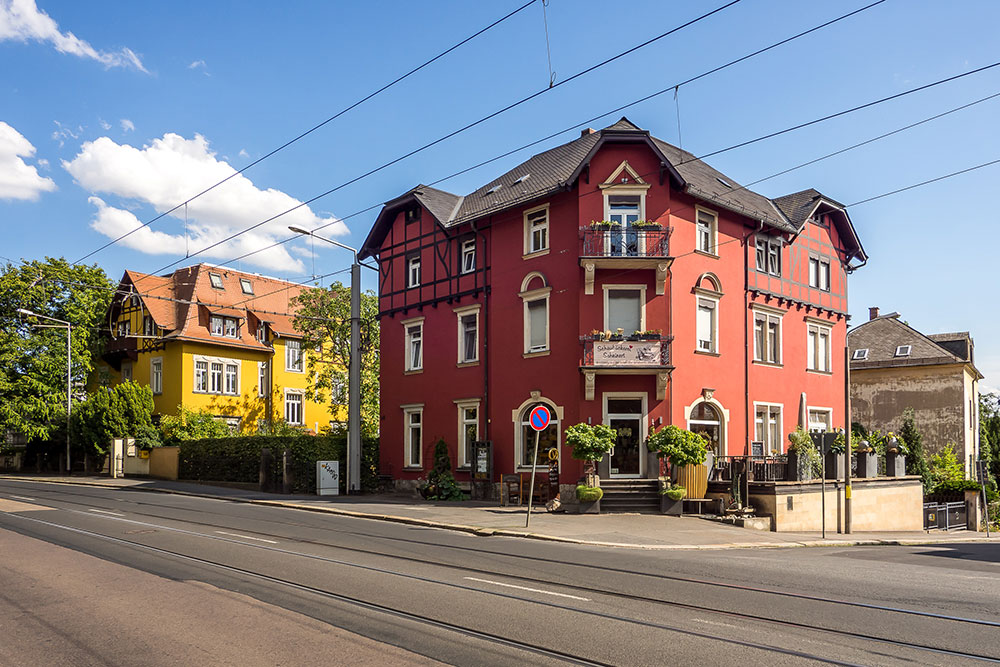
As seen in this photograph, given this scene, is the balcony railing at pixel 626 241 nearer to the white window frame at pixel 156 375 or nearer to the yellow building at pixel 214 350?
the yellow building at pixel 214 350

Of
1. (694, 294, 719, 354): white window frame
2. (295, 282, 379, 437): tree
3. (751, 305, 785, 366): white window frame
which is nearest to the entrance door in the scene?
(694, 294, 719, 354): white window frame

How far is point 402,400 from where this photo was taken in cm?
3150

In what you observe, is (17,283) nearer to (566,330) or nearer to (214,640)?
(566,330)

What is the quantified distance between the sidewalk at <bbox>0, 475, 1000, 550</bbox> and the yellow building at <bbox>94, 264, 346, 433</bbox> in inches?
767

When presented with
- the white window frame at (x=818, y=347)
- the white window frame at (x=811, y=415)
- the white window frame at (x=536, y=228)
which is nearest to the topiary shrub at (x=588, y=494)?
the white window frame at (x=536, y=228)

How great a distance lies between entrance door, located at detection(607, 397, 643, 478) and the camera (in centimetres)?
2486

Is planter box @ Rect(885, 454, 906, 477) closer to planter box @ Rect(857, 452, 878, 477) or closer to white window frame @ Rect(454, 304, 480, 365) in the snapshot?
planter box @ Rect(857, 452, 878, 477)

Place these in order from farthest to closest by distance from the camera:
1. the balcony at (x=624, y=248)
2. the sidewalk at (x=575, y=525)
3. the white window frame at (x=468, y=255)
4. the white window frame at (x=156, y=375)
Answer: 1. the white window frame at (x=156, y=375)
2. the white window frame at (x=468, y=255)
3. the balcony at (x=624, y=248)
4. the sidewalk at (x=575, y=525)

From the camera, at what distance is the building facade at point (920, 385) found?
4328 centimetres

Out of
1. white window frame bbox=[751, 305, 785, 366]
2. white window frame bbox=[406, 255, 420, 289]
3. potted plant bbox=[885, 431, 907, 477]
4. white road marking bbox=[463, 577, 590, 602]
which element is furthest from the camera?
white window frame bbox=[406, 255, 420, 289]

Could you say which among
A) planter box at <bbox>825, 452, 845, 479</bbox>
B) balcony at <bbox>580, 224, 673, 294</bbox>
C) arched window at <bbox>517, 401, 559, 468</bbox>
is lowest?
planter box at <bbox>825, 452, 845, 479</bbox>

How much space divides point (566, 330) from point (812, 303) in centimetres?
1125

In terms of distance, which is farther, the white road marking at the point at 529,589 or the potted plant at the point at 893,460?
the potted plant at the point at 893,460

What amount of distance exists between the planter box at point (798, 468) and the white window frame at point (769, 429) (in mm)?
3237
